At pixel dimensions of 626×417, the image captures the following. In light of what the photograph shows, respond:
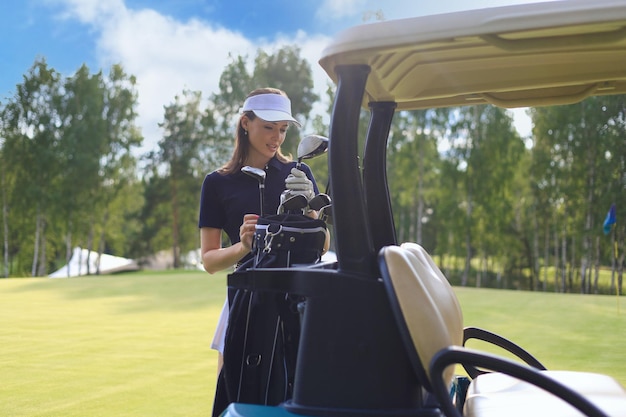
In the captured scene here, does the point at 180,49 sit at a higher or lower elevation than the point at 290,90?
higher

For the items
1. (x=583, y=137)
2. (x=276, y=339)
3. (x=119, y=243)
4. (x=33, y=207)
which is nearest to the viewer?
(x=276, y=339)

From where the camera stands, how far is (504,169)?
2816cm

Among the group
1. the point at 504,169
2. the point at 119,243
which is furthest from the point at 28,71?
the point at 504,169

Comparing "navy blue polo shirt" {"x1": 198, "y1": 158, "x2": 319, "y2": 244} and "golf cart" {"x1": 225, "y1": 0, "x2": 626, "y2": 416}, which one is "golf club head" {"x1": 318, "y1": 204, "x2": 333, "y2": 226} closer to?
"golf cart" {"x1": 225, "y1": 0, "x2": 626, "y2": 416}

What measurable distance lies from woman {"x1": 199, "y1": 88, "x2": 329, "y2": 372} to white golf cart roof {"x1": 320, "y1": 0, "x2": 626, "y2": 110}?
0.37m

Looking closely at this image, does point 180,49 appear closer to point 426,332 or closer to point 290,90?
point 290,90

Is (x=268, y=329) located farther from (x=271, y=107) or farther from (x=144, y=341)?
(x=144, y=341)

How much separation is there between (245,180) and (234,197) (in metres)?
0.07

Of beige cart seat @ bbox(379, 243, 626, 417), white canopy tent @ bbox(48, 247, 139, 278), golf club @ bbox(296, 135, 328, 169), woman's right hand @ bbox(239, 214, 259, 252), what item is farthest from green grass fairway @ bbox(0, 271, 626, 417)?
white canopy tent @ bbox(48, 247, 139, 278)

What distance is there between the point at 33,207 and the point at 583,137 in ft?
69.5

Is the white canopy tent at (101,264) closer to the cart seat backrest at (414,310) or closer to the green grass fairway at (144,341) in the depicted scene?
the green grass fairway at (144,341)

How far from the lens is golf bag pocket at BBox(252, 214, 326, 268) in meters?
2.14

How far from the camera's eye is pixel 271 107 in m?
2.57

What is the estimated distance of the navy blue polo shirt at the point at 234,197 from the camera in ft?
8.69
